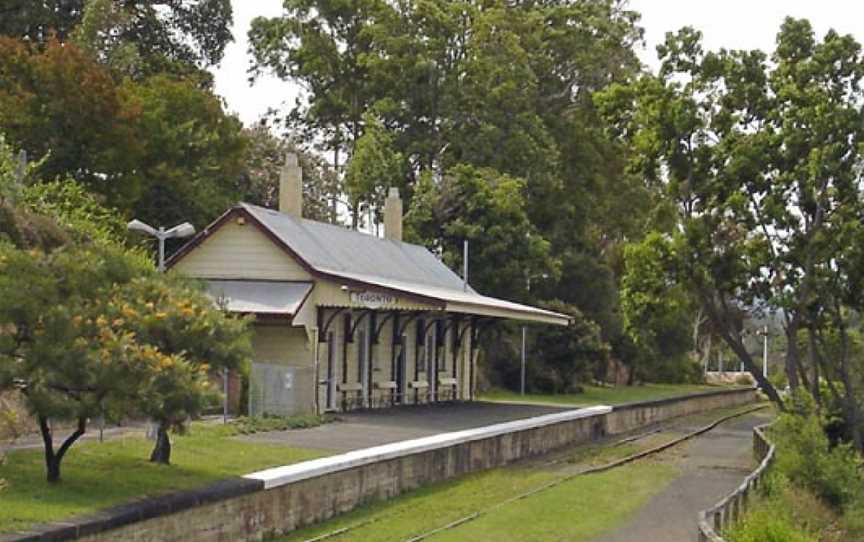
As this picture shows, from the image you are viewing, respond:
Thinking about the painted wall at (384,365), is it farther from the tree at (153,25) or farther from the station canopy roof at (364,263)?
the tree at (153,25)

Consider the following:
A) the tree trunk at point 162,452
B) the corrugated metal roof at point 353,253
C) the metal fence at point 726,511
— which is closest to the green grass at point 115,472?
the tree trunk at point 162,452

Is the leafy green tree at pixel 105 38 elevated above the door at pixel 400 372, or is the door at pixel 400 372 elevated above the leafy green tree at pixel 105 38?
the leafy green tree at pixel 105 38

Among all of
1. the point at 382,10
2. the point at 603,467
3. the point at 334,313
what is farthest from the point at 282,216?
the point at 382,10

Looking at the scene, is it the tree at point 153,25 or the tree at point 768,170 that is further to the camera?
the tree at point 153,25

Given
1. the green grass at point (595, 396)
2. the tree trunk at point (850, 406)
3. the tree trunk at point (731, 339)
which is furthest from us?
the green grass at point (595, 396)

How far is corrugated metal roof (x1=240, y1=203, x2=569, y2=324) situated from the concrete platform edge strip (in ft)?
10.4

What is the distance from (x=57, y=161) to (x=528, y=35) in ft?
77.5

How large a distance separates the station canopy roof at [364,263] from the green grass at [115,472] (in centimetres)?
840

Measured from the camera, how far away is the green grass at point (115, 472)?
1361 centimetres

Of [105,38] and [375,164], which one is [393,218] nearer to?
[375,164]

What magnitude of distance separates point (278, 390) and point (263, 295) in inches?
130

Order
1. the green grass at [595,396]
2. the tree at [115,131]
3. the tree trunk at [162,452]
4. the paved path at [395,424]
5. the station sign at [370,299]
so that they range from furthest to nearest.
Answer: the green grass at [595,396], the tree at [115,131], the station sign at [370,299], the paved path at [395,424], the tree trunk at [162,452]

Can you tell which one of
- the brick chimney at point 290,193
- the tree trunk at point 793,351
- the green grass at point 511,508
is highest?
the brick chimney at point 290,193

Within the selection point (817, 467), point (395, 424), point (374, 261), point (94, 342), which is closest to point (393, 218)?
point (374, 261)
